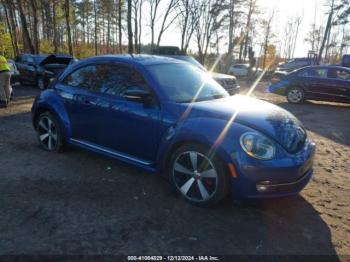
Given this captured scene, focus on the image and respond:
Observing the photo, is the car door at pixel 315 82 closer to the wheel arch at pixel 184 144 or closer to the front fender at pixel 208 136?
the front fender at pixel 208 136

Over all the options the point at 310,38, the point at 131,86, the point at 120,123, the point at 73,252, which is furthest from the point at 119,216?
the point at 310,38

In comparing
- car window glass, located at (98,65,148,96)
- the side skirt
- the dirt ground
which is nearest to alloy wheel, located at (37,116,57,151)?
the dirt ground

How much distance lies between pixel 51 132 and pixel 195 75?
8.77 feet

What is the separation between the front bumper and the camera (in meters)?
3.14

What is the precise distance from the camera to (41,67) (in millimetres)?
13828

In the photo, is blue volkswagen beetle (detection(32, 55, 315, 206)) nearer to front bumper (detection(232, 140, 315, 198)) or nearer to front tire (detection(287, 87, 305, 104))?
front bumper (detection(232, 140, 315, 198))

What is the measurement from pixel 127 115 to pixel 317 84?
9.99 meters

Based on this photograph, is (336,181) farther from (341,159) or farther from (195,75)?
(195,75)

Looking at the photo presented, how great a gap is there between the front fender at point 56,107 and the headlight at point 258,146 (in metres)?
2.90

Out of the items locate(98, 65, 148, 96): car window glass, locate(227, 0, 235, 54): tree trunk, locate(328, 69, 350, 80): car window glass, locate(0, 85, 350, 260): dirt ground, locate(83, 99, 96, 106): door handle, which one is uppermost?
locate(227, 0, 235, 54): tree trunk

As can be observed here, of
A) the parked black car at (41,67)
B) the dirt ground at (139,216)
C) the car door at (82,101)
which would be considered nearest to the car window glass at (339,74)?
the dirt ground at (139,216)

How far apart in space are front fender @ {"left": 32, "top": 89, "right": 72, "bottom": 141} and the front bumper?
9.59 feet

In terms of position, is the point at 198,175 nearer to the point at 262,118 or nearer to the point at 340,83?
the point at 262,118

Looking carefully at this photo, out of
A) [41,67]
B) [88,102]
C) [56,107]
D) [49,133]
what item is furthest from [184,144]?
[41,67]
